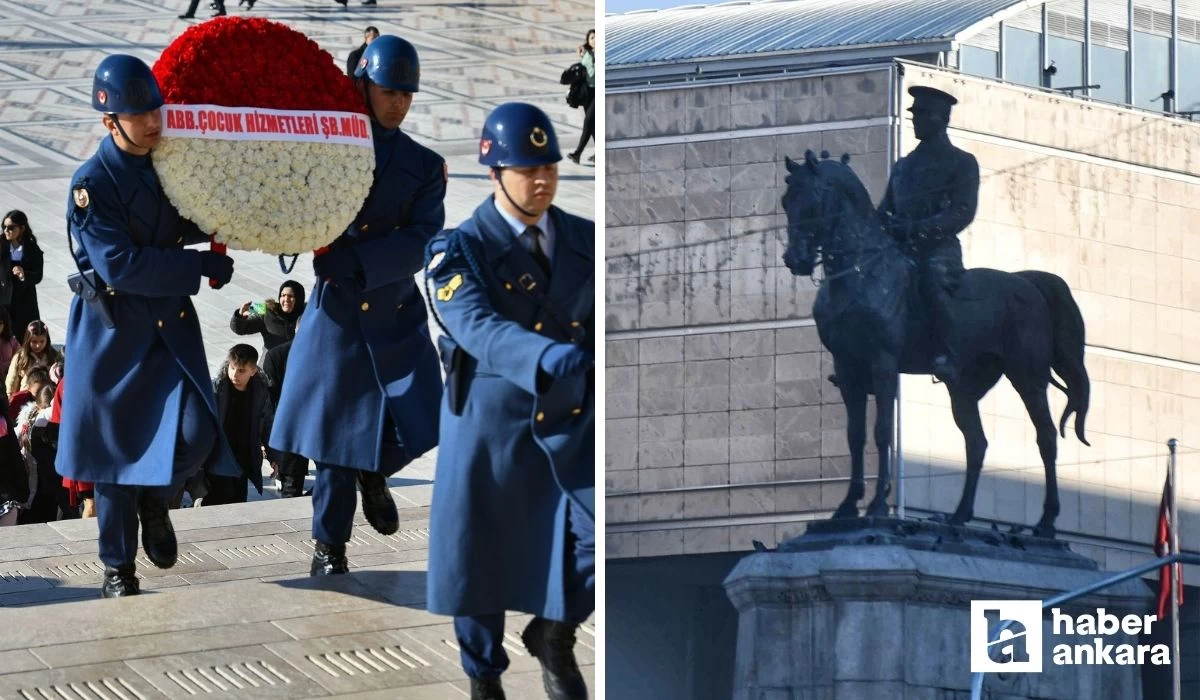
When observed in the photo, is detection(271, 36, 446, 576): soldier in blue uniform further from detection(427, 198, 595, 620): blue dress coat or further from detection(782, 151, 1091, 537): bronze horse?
detection(782, 151, 1091, 537): bronze horse

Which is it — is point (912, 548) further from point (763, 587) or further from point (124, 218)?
point (124, 218)

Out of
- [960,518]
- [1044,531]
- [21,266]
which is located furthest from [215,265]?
[1044,531]

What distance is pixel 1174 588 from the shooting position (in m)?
10.5

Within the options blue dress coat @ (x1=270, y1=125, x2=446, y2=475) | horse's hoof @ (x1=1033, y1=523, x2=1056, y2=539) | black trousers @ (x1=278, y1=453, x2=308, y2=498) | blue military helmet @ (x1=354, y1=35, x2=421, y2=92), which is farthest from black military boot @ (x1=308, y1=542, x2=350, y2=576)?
horse's hoof @ (x1=1033, y1=523, x2=1056, y2=539)

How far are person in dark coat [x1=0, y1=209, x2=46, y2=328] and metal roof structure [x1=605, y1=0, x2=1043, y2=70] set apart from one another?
3027 mm

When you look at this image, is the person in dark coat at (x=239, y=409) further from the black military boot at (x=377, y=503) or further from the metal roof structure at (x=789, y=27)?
the metal roof structure at (x=789, y=27)

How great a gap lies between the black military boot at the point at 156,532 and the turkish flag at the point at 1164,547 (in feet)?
15.5

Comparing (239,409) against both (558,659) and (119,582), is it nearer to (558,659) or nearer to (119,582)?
(119,582)

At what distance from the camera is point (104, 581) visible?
24.0ft

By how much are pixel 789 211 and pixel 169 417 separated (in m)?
5.24

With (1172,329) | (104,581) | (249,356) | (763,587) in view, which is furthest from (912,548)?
(104,581)

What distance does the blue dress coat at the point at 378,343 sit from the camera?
729cm

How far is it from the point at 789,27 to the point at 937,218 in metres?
1.33

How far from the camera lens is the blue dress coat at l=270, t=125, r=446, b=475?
729 cm
